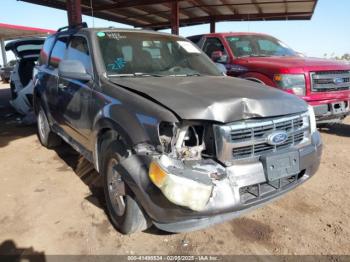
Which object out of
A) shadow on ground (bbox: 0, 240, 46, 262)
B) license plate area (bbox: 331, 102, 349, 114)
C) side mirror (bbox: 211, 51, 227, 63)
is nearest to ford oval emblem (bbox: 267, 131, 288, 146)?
shadow on ground (bbox: 0, 240, 46, 262)

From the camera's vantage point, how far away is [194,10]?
15.4 metres

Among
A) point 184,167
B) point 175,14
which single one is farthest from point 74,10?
point 184,167

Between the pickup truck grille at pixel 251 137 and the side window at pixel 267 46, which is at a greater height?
the side window at pixel 267 46

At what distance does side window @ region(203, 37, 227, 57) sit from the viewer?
7248 millimetres

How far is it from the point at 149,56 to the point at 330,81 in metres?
3.60

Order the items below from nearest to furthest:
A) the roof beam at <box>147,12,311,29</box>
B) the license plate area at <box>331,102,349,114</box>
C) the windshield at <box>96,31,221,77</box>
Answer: the windshield at <box>96,31,221,77</box>, the license plate area at <box>331,102,349,114</box>, the roof beam at <box>147,12,311,29</box>

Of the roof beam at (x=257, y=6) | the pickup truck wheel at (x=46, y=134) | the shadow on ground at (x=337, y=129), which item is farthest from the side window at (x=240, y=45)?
the roof beam at (x=257, y=6)

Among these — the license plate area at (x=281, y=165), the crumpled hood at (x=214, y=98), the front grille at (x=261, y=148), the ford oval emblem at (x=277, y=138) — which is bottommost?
the license plate area at (x=281, y=165)

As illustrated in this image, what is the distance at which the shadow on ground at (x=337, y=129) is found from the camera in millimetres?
6672

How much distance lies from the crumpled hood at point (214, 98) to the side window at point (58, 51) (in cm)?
172

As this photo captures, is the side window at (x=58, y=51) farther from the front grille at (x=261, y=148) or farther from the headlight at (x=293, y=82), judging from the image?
the headlight at (x=293, y=82)

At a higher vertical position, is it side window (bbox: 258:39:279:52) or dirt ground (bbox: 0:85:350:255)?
side window (bbox: 258:39:279:52)

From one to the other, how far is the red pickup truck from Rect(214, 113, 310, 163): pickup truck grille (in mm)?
2801

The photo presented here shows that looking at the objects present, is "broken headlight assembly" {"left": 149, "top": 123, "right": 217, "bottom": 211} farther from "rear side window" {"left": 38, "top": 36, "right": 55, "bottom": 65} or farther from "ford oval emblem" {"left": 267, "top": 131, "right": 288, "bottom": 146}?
"rear side window" {"left": 38, "top": 36, "right": 55, "bottom": 65}
